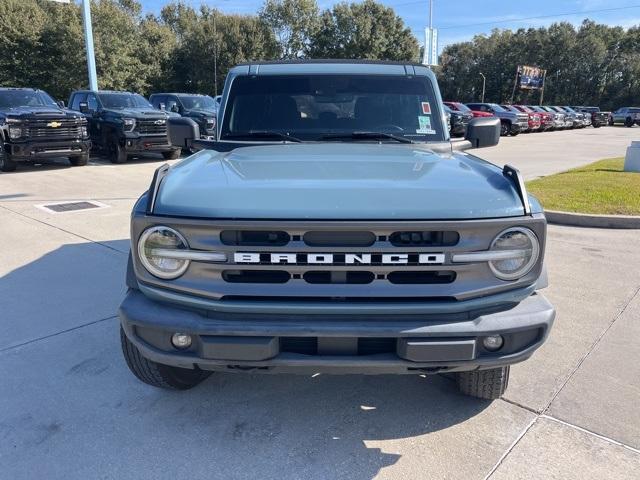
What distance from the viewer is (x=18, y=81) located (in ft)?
110

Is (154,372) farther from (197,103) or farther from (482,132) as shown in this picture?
(197,103)

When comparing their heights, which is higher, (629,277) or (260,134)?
(260,134)

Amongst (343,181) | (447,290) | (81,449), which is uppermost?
(343,181)

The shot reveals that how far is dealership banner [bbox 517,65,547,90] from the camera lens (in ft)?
181

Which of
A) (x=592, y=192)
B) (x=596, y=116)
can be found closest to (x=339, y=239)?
(x=592, y=192)

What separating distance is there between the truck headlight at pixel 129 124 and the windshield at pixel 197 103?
131 inches

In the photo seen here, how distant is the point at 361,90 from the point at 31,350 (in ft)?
9.87

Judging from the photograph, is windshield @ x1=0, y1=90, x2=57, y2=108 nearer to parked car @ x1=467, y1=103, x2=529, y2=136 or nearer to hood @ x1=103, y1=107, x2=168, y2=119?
hood @ x1=103, y1=107, x2=168, y2=119

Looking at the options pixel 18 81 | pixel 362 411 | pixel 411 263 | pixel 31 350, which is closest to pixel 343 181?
pixel 411 263

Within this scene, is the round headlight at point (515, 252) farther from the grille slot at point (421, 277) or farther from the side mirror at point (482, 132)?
the side mirror at point (482, 132)

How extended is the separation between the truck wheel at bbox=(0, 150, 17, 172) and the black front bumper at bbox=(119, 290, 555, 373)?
11.7 metres

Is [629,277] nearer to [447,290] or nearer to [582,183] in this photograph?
[447,290]

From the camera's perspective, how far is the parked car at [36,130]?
11633mm

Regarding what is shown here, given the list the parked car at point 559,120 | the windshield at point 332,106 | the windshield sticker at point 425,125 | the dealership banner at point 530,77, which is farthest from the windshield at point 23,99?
the dealership banner at point 530,77
